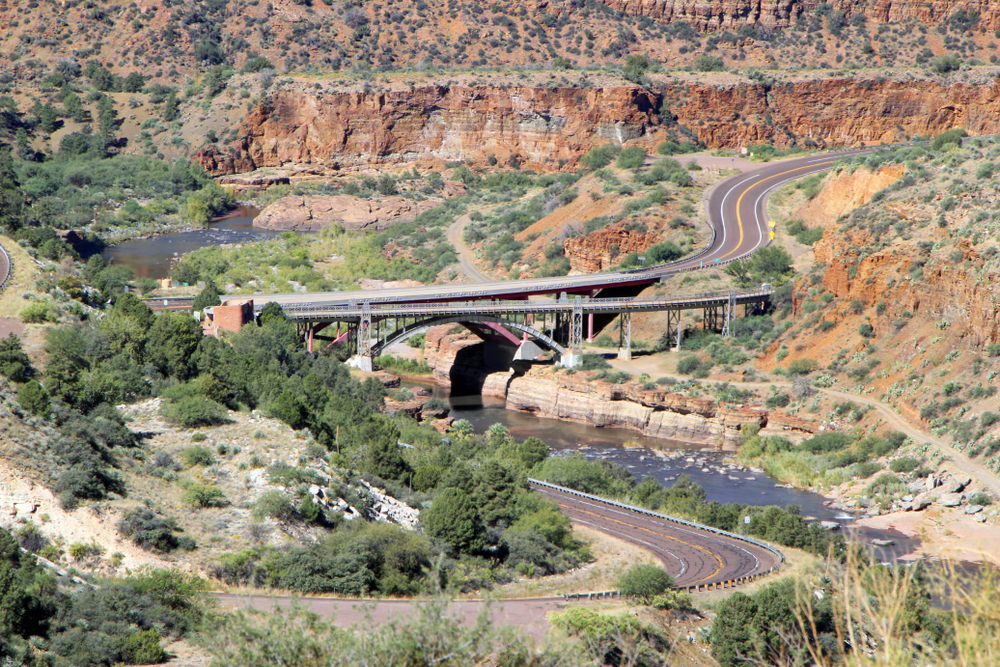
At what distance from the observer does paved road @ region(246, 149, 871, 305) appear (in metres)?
92.0

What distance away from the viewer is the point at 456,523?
4291 centimetres

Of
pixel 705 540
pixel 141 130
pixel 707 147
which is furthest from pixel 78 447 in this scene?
pixel 141 130

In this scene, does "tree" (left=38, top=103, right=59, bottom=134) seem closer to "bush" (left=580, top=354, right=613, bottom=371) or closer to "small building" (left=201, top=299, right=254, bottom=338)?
"small building" (left=201, top=299, right=254, bottom=338)

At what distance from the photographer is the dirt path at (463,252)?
374 ft

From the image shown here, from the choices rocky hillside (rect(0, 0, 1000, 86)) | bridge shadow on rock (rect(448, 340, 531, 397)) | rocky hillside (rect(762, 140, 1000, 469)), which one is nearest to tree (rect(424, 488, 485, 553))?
rocky hillside (rect(762, 140, 1000, 469))

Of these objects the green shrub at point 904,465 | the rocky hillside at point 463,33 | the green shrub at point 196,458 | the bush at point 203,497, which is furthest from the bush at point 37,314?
the rocky hillside at point 463,33

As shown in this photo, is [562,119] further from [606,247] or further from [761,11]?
[761,11]

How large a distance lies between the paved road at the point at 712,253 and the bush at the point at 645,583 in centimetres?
5246

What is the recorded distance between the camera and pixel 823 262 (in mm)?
91125

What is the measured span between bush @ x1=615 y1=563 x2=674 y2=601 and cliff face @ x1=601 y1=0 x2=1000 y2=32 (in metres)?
162

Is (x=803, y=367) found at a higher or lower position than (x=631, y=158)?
lower

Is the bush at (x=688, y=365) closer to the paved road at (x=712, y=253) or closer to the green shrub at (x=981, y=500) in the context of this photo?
the paved road at (x=712, y=253)

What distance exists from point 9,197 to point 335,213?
133ft

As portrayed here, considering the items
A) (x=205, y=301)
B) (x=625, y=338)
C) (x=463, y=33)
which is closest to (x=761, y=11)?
(x=463, y=33)
